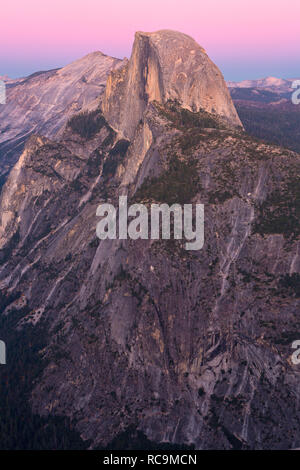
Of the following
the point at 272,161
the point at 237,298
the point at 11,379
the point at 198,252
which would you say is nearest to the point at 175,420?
the point at 237,298

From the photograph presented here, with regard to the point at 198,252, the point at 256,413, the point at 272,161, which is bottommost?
the point at 256,413

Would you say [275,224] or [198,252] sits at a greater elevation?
[275,224]

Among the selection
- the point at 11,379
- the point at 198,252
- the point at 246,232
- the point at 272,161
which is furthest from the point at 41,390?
the point at 272,161

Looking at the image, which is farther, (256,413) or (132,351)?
(132,351)

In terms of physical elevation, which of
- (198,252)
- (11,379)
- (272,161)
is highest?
(272,161)
